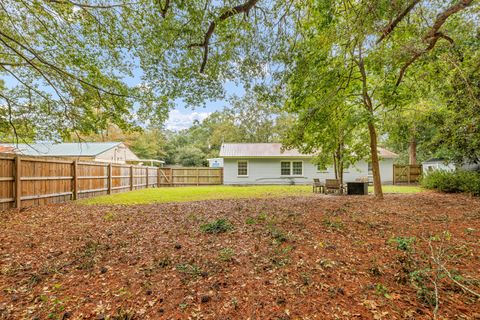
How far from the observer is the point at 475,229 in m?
4.46

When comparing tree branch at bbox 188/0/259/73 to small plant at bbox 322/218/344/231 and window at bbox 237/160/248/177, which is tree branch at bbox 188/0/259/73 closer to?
small plant at bbox 322/218/344/231

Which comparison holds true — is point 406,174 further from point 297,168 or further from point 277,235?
point 277,235

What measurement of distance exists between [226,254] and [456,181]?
1299cm

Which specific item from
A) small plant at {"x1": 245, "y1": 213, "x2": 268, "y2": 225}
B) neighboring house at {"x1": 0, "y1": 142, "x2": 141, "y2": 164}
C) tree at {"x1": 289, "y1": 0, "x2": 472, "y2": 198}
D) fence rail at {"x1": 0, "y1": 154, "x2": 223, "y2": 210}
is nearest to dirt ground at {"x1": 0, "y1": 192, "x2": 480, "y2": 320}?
small plant at {"x1": 245, "y1": 213, "x2": 268, "y2": 225}

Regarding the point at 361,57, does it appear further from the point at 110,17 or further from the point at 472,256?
the point at 110,17

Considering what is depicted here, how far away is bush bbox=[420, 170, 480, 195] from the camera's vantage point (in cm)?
1013

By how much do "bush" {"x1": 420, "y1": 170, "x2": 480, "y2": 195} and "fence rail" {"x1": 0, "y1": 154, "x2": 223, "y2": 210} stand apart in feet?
55.2

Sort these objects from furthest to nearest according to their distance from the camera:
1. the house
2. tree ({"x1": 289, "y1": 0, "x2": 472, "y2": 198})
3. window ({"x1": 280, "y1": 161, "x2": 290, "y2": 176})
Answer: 1. window ({"x1": 280, "y1": 161, "x2": 290, "y2": 176})
2. the house
3. tree ({"x1": 289, "y1": 0, "x2": 472, "y2": 198})

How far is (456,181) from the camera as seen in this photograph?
11.2 meters

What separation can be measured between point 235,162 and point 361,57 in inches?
535

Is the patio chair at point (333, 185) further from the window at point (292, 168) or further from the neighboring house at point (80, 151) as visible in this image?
the neighboring house at point (80, 151)

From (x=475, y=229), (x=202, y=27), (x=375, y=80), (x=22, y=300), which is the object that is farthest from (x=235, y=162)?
(x=22, y=300)

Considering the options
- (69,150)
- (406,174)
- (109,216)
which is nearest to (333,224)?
(109,216)

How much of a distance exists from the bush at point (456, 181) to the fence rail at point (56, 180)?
55.2 feet
